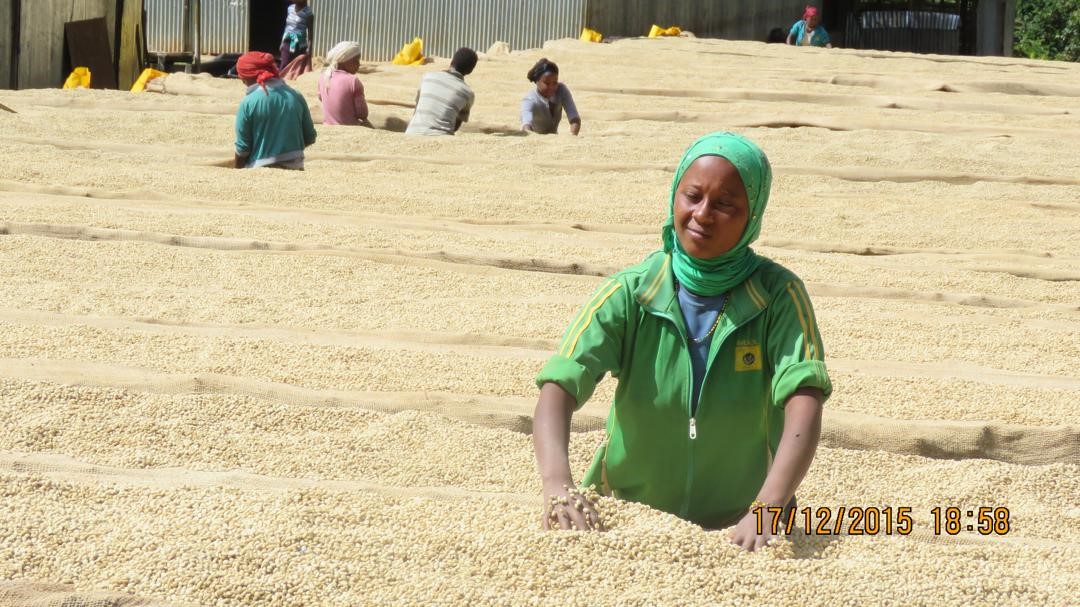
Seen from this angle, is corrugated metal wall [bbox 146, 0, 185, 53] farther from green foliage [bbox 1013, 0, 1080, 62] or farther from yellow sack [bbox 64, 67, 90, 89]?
green foliage [bbox 1013, 0, 1080, 62]

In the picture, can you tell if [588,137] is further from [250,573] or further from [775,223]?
[250,573]

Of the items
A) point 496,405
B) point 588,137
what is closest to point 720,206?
point 496,405

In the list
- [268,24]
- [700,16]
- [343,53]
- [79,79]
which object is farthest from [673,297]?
[700,16]

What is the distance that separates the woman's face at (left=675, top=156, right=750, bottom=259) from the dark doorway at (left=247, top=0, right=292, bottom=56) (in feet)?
47.8

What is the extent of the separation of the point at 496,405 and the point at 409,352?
0.61 meters

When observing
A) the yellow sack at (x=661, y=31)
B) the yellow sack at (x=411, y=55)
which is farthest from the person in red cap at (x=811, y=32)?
the yellow sack at (x=411, y=55)

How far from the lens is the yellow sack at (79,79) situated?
11789 millimetres

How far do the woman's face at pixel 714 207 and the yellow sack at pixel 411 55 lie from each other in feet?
36.5

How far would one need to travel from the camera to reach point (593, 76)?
12023 millimetres

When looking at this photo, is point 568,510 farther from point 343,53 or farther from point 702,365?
point 343,53

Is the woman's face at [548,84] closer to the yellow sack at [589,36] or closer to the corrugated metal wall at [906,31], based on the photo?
the yellow sack at [589,36]

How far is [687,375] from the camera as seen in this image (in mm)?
2398

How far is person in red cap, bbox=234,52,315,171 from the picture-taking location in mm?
7746

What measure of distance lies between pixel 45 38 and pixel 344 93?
4548mm
